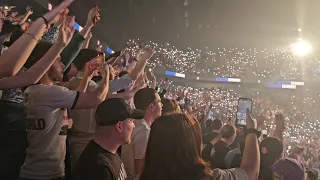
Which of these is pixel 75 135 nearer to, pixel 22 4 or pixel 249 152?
pixel 249 152

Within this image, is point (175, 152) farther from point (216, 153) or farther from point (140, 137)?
point (216, 153)

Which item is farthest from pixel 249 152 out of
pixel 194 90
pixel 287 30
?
pixel 194 90

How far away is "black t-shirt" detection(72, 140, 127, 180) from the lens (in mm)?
2018

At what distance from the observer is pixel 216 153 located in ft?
13.4

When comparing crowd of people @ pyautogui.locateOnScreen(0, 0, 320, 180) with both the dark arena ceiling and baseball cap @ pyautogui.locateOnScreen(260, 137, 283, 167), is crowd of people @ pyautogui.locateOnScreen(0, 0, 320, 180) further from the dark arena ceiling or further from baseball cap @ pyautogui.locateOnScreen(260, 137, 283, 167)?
the dark arena ceiling

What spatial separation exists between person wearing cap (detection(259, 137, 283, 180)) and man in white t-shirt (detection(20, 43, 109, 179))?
4.54 feet

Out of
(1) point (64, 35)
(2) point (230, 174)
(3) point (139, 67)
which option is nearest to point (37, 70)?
(1) point (64, 35)

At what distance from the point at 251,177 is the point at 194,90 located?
32491mm

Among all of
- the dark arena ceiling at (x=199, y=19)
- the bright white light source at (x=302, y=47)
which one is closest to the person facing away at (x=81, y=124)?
the dark arena ceiling at (x=199, y=19)

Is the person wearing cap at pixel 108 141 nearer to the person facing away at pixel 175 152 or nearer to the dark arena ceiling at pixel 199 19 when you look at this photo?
the person facing away at pixel 175 152

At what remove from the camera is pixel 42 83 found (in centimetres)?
254

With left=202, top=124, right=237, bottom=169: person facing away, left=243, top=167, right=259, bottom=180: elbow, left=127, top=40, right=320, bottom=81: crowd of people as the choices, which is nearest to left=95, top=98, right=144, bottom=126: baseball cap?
left=243, top=167, right=259, bottom=180: elbow

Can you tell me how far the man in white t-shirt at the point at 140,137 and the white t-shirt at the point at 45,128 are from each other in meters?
0.68

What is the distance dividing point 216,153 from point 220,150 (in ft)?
0.18
